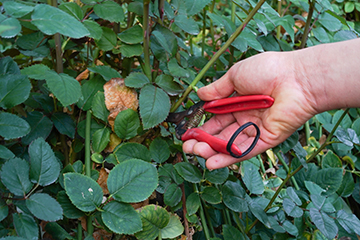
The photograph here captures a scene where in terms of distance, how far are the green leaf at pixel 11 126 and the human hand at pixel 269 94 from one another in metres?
0.51

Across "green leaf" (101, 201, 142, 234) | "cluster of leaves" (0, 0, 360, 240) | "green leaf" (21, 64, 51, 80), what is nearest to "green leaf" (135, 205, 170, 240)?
"cluster of leaves" (0, 0, 360, 240)

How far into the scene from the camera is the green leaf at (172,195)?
953 millimetres

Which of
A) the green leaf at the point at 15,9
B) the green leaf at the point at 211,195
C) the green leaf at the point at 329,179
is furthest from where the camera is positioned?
the green leaf at the point at 329,179

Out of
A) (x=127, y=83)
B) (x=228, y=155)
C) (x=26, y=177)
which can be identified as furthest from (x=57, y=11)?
(x=228, y=155)

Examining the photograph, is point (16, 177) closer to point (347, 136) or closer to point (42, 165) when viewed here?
point (42, 165)

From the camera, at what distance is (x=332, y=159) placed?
4.73 ft

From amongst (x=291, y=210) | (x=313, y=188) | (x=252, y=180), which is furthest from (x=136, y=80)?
(x=313, y=188)

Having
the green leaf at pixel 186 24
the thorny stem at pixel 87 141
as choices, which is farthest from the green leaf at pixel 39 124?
the green leaf at pixel 186 24

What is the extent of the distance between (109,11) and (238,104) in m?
0.57

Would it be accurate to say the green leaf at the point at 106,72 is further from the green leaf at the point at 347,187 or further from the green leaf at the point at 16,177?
the green leaf at the point at 347,187

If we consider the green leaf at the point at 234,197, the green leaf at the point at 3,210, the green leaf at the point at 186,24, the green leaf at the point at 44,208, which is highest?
the green leaf at the point at 186,24

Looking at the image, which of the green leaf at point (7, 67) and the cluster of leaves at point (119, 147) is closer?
the cluster of leaves at point (119, 147)

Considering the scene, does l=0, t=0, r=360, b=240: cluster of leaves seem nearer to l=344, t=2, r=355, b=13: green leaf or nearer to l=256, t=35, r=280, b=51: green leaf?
l=256, t=35, r=280, b=51: green leaf

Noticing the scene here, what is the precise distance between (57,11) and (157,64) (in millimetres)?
527
